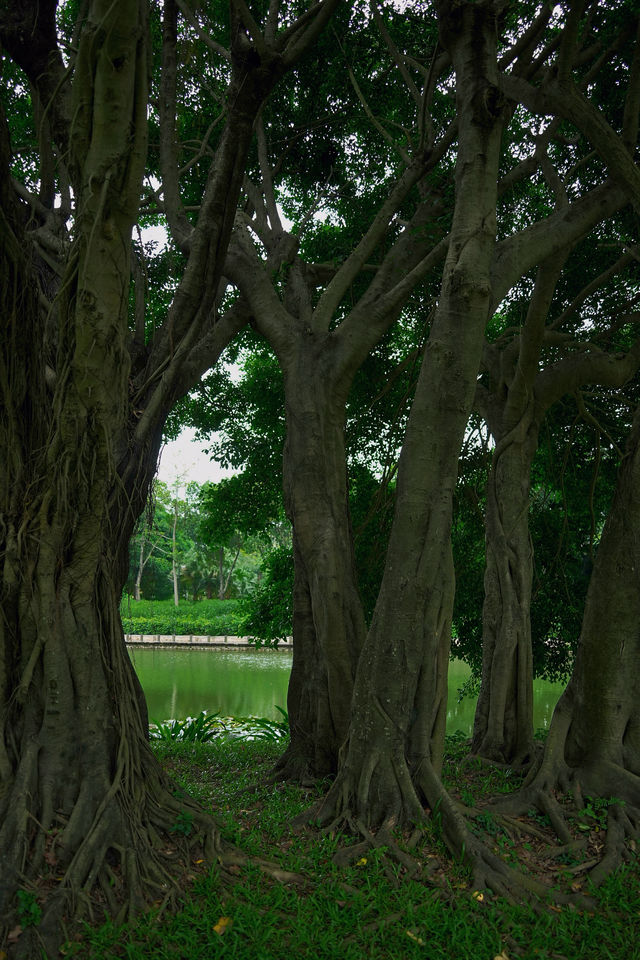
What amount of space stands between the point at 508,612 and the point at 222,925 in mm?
3887

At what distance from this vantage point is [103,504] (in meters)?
3.79

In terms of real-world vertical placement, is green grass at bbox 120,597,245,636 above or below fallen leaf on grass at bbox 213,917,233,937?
above

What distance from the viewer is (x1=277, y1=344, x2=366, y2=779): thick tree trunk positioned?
18.0ft

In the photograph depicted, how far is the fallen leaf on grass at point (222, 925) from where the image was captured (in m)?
3.23

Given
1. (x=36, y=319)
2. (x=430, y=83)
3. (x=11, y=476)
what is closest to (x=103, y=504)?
(x=11, y=476)

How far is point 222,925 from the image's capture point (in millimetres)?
3279

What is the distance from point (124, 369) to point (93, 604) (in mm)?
1304

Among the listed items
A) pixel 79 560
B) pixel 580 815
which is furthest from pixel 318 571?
pixel 580 815

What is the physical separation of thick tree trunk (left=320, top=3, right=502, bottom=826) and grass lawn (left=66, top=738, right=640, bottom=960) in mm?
412

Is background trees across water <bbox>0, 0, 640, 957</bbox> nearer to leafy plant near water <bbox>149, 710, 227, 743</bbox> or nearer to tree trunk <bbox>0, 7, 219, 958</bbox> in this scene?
tree trunk <bbox>0, 7, 219, 958</bbox>

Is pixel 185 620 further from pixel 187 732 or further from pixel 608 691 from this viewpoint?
pixel 608 691

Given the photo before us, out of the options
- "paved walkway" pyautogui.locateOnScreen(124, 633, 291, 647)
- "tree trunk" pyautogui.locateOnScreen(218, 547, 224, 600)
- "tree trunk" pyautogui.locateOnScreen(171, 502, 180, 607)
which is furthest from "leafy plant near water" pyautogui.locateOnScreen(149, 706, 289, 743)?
"tree trunk" pyautogui.locateOnScreen(218, 547, 224, 600)

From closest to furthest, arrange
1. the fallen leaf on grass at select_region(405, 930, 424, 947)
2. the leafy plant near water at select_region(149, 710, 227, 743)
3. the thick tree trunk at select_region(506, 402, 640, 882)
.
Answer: the fallen leaf on grass at select_region(405, 930, 424, 947)
the thick tree trunk at select_region(506, 402, 640, 882)
the leafy plant near water at select_region(149, 710, 227, 743)

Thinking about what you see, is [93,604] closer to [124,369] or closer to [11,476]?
[11,476]
